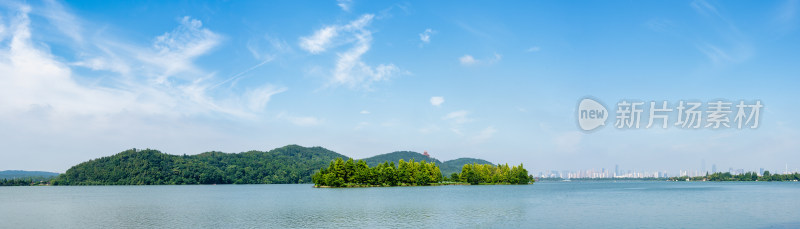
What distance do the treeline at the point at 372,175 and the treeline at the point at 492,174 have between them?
16.7 metres

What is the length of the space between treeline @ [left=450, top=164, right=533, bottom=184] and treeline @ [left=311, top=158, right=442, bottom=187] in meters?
16.7

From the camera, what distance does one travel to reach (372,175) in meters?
144

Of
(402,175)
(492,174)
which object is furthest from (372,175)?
(492,174)

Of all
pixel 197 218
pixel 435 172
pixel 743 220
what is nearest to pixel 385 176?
pixel 435 172

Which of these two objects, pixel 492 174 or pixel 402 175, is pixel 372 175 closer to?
pixel 402 175

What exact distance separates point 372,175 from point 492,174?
204 ft

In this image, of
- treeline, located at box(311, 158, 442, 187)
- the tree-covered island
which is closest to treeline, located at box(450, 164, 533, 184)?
the tree-covered island

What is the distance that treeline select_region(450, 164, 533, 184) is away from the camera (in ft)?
597

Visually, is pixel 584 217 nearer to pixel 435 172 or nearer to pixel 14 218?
pixel 14 218

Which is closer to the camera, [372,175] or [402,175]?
[372,175]

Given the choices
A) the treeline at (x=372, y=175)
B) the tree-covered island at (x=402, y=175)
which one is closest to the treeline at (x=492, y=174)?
the tree-covered island at (x=402, y=175)

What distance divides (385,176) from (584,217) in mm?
102767

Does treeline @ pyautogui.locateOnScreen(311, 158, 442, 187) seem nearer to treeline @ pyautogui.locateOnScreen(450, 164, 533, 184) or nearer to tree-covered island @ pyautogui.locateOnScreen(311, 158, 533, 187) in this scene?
tree-covered island @ pyautogui.locateOnScreen(311, 158, 533, 187)

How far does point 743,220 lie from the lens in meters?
46.1
